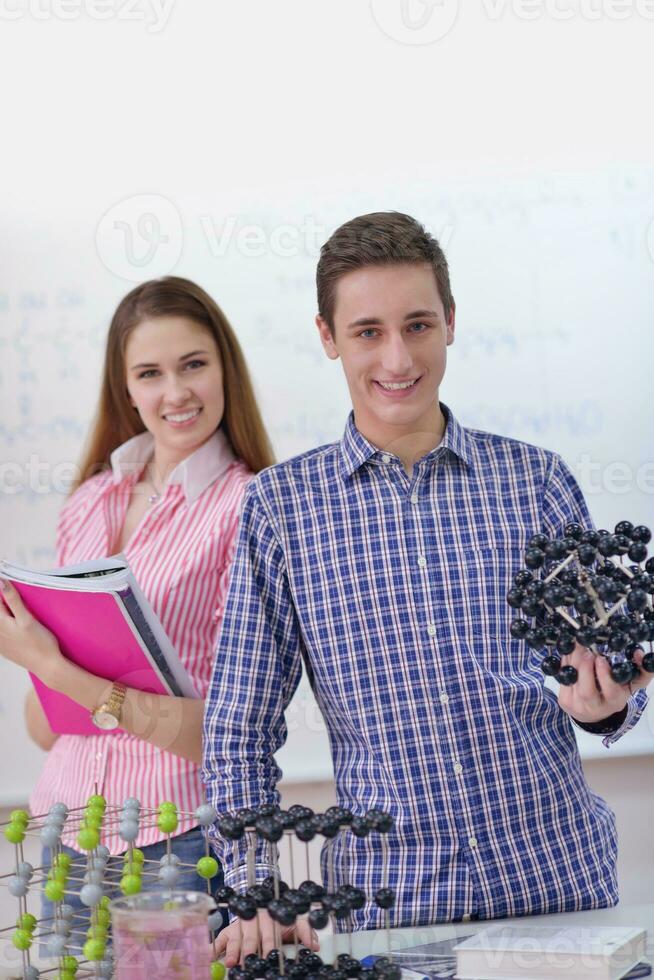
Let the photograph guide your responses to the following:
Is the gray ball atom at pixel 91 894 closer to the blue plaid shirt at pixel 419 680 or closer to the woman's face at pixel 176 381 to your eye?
the blue plaid shirt at pixel 419 680

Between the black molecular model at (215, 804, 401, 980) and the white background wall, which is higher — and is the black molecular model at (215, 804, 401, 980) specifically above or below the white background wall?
below

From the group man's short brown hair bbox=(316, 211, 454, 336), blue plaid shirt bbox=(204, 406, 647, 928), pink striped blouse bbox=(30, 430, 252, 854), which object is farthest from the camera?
pink striped blouse bbox=(30, 430, 252, 854)

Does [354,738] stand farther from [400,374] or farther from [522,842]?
[400,374]

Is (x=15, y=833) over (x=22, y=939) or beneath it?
over

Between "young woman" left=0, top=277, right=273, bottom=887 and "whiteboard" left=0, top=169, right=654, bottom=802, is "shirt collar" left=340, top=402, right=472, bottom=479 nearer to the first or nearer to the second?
"young woman" left=0, top=277, right=273, bottom=887

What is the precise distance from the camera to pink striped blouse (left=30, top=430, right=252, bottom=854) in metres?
1.75

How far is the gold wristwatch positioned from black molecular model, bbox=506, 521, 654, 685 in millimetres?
711

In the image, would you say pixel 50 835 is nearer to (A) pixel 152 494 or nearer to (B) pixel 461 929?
(B) pixel 461 929

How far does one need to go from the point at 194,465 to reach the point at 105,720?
480 millimetres

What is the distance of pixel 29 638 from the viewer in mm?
1621

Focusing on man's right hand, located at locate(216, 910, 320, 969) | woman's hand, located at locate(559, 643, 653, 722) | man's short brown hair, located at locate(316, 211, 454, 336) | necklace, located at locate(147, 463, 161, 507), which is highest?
man's short brown hair, located at locate(316, 211, 454, 336)

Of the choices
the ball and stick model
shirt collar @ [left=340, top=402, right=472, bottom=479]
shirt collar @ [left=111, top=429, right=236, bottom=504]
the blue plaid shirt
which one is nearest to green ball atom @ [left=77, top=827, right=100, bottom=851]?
the ball and stick model

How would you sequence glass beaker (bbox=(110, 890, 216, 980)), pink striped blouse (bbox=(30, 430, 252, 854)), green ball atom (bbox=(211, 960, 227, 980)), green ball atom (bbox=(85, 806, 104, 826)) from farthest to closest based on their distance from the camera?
pink striped blouse (bbox=(30, 430, 252, 854)) < green ball atom (bbox=(85, 806, 104, 826)) < green ball atom (bbox=(211, 960, 227, 980)) < glass beaker (bbox=(110, 890, 216, 980))

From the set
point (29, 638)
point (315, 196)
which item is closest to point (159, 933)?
point (29, 638)
